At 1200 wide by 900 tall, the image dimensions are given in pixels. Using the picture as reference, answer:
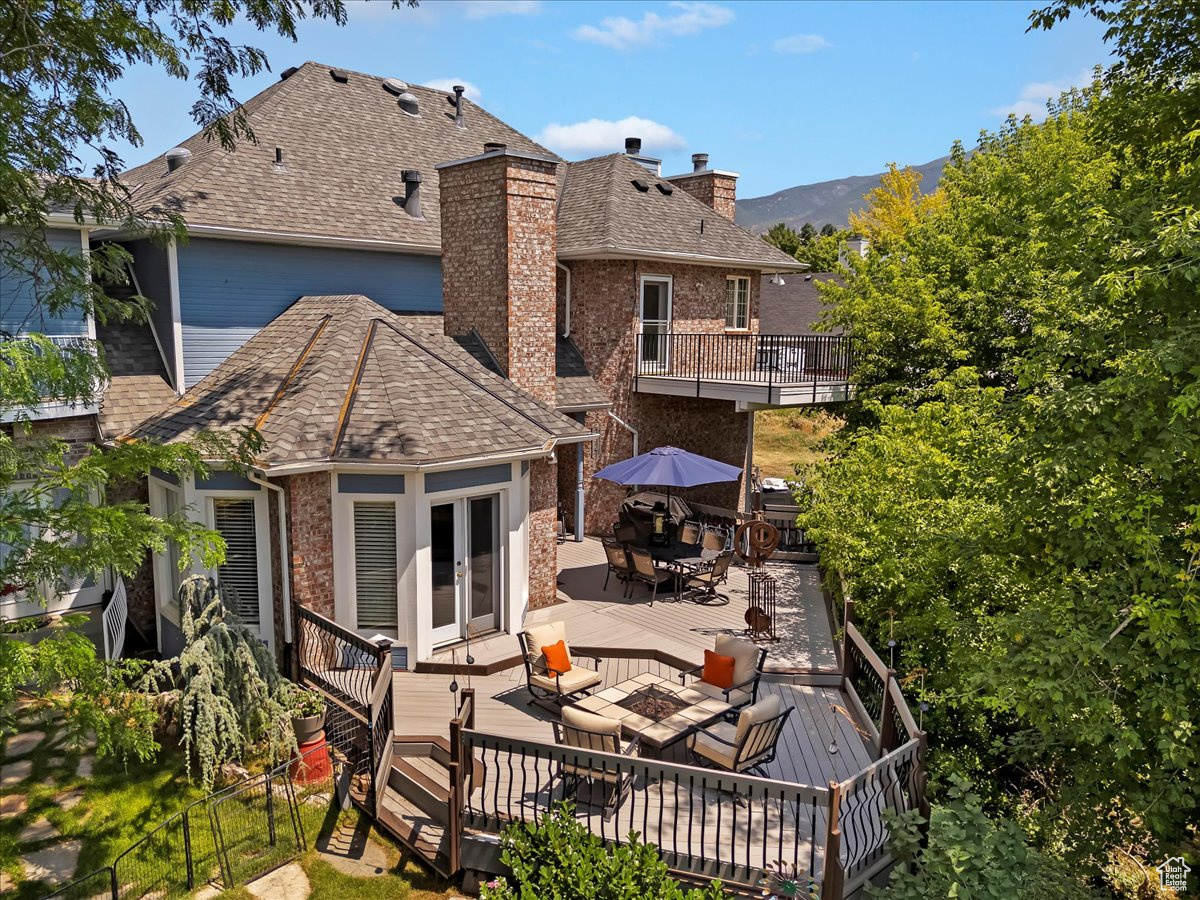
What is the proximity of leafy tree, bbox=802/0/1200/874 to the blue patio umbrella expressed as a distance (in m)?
2.50

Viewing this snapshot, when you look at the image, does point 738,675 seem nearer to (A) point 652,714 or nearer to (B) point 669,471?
(A) point 652,714

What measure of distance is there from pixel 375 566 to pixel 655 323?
1044cm

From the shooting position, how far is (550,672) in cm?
1043

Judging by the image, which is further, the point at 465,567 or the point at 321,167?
the point at 321,167

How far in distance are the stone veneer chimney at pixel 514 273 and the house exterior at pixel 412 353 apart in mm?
48

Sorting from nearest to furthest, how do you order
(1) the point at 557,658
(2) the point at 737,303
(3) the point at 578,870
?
(3) the point at 578,870 < (1) the point at 557,658 < (2) the point at 737,303

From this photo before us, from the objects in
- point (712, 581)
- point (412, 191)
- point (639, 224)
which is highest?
point (412, 191)

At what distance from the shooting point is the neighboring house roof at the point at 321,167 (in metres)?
14.5

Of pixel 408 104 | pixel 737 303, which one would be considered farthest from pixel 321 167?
pixel 737 303

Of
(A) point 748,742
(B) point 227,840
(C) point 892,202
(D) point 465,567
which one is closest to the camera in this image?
(B) point 227,840

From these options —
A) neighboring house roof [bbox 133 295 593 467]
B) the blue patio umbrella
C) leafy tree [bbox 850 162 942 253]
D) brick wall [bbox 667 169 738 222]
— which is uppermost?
leafy tree [bbox 850 162 942 253]

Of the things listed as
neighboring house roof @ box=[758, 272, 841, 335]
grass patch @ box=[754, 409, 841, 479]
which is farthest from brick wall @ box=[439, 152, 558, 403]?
neighboring house roof @ box=[758, 272, 841, 335]

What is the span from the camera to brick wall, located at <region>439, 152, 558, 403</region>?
1460 centimetres

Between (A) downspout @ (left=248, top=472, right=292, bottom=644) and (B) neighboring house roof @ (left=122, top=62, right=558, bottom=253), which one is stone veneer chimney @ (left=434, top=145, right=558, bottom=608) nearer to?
(B) neighboring house roof @ (left=122, top=62, right=558, bottom=253)
